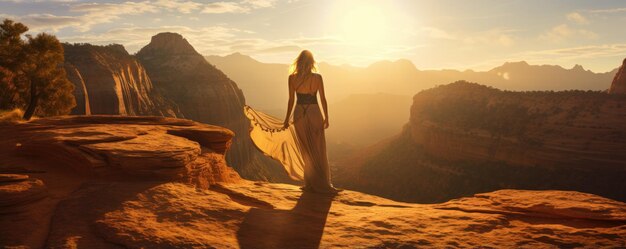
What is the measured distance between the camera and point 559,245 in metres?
4.26

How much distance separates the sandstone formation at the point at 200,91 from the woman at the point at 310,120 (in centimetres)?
4836

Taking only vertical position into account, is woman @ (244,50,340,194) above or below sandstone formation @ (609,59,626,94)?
below

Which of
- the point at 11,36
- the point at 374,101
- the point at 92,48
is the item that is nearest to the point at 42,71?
the point at 11,36

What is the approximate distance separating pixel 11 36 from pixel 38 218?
15181 millimetres

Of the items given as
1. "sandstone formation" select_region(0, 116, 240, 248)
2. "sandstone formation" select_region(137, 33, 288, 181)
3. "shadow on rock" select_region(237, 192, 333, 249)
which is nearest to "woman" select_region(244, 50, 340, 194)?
"shadow on rock" select_region(237, 192, 333, 249)

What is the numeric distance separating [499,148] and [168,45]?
195 ft

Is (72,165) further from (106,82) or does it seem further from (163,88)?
(163,88)

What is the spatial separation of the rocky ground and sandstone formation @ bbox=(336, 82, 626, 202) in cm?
3341

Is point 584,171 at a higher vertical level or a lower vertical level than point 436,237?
lower

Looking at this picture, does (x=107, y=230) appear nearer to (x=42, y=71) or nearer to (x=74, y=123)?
(x=74, y=123)

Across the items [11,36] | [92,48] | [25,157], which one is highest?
[92,48]

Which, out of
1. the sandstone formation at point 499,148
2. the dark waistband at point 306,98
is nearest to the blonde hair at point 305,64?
the dark waistband at point 306,98

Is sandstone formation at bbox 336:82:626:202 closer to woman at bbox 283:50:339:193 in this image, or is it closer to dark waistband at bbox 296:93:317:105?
woman at bbox 283:50:339:193

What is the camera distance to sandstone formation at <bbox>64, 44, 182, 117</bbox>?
32156 mm
